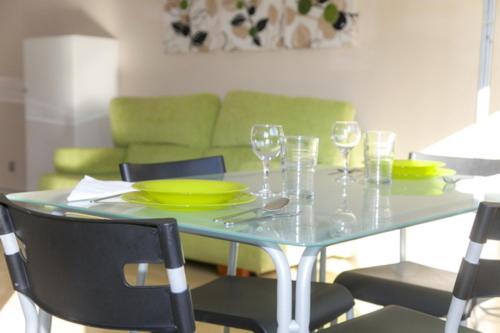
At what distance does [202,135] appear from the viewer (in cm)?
501

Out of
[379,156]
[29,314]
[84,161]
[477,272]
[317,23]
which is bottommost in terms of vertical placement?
[84,161]

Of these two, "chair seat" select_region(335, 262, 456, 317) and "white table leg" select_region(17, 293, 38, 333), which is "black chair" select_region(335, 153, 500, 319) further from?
"white table leg" select_region(17, 293, 38, 333)

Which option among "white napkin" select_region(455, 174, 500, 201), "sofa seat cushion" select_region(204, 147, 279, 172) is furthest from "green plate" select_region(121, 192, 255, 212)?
"sofa seat cushion" select_region(204, 147, 279, 172)

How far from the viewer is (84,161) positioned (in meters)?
4.98

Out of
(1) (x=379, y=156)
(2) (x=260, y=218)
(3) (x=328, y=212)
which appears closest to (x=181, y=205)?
(2) (x=260, y=218)

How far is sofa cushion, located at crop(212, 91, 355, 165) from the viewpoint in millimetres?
4340

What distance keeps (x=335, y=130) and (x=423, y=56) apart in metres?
2.16

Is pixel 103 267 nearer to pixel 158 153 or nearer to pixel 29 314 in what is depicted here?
pixel 29 314

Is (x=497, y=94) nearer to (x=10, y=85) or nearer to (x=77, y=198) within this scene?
(x=77, y=198)

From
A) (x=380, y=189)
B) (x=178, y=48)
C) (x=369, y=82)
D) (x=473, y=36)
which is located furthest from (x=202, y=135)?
(x=380, y=189)

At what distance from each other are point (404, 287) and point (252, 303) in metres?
0.49

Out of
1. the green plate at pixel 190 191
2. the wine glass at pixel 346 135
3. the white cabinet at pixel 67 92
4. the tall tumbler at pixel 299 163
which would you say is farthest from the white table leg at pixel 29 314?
the white cabinet at pixel 67 92

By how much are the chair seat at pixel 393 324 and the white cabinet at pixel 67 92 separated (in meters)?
4.34

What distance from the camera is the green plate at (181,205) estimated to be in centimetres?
157
